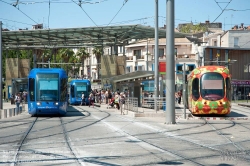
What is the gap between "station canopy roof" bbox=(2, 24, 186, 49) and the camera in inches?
1987

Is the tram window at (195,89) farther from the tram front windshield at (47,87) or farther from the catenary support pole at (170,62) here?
the tram front windshield at (47,87)

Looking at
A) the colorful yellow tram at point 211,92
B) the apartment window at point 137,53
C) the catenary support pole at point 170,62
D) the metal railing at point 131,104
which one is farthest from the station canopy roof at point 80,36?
the catenary support pole at point 170,62

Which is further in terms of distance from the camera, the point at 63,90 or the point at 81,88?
the point at 81,88

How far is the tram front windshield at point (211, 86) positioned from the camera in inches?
1145

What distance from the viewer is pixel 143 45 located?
81188 mm

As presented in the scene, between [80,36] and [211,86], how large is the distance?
29.2 m

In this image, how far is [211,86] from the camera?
29234mm

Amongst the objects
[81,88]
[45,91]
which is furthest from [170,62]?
[81,88]

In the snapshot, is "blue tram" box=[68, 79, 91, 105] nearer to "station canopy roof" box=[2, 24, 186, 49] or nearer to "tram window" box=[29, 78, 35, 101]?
"station canopy roof" box=[2, 24, 186, 49]

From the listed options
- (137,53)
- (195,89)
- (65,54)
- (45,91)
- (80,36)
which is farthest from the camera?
(65,54)

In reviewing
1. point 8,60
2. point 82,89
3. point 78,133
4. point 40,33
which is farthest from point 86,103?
point 78,133

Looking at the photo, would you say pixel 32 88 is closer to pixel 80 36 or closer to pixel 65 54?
pixel 80 36

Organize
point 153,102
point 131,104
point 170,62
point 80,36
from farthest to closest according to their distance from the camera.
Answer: point 80,36, point 131,104, point 153,102, point 170,62

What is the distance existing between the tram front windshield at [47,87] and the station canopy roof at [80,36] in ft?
62.9
